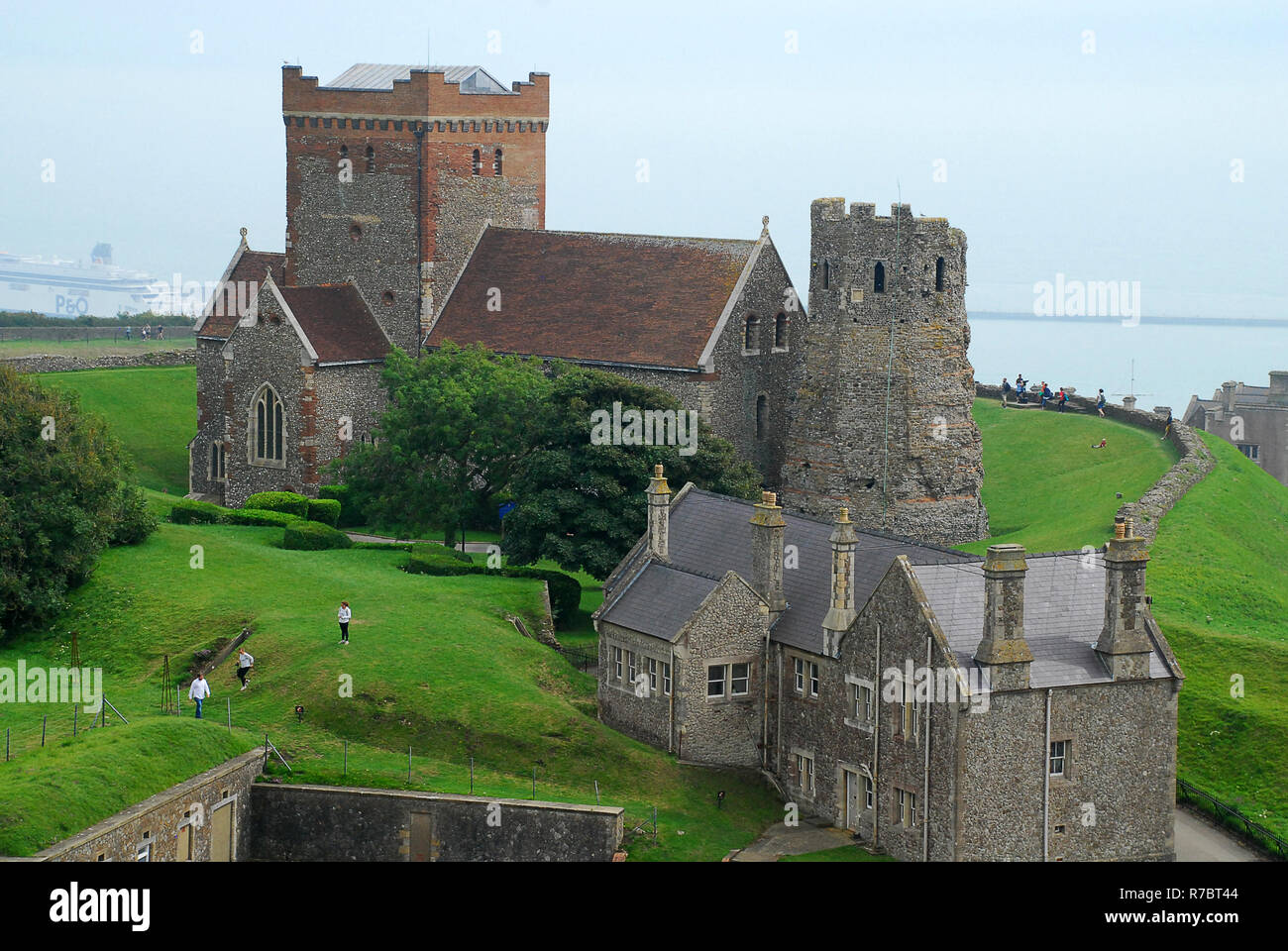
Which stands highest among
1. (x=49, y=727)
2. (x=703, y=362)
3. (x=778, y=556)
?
(x=703, y=362)

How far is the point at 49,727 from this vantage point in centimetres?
5122

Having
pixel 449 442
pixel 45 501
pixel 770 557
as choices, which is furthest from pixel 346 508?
pixel 770 557

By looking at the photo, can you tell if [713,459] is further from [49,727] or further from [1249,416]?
[1249,416]

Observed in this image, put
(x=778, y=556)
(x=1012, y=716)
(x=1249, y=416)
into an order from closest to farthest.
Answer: (x=1012, y=716) < (x=778, y=556) < (x=1249, y=416)

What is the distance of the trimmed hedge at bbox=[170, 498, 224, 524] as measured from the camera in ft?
251

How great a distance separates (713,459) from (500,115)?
30.0m

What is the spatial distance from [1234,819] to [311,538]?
3632 centimetres

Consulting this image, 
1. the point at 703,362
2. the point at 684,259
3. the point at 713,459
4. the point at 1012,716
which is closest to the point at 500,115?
the point at 684,259

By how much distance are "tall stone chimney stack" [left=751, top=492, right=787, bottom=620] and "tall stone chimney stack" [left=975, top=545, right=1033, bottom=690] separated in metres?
8.79

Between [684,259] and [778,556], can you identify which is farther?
[684,259]

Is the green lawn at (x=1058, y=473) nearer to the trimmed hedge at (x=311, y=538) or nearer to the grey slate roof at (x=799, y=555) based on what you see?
the grey slate roof at (x=799, y=555)

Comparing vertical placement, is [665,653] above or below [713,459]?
below

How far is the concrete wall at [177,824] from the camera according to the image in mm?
42719

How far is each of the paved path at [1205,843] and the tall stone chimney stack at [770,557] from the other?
12342mm
